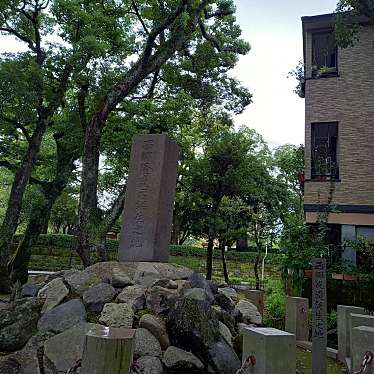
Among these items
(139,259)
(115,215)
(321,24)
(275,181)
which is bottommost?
(139,259)

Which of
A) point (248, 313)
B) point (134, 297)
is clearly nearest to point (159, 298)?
point (134, 297)

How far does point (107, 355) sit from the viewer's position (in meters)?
2.71

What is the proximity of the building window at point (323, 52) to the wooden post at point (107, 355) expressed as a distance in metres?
15.9

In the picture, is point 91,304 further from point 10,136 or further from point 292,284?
point 10,136

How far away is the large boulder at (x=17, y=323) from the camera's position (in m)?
5.62

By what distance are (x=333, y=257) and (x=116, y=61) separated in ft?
35.9

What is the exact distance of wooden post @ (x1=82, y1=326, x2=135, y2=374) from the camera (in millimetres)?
2705

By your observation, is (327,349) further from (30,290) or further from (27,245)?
(27,245)

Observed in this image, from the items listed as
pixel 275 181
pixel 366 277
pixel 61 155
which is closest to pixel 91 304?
pixel 366 277

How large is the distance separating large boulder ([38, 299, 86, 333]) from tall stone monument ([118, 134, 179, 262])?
1.82 metres

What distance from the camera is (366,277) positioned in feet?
35.5

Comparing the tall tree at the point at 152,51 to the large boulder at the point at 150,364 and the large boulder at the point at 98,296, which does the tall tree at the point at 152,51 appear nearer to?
the large boulder at the point at 98,296

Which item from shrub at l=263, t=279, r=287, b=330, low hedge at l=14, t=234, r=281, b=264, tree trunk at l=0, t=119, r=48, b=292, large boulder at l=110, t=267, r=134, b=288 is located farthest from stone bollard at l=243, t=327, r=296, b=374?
low hedge at l=14, t=234, r=281, b=264

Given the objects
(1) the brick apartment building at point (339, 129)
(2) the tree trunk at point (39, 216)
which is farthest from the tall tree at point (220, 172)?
(2) the tree trunk at point (39, 216)
